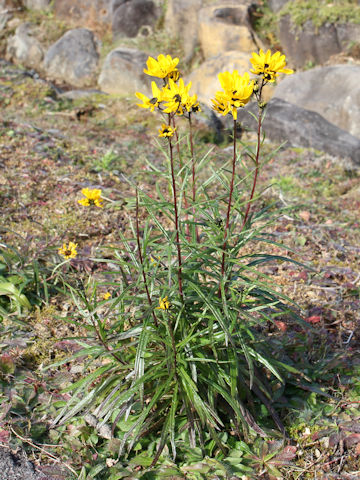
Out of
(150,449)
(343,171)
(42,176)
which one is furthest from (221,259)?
(343,171)

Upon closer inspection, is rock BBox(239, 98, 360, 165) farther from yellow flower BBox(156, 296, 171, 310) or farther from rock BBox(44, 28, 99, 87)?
rock BBox(44, 28, 99, 87)

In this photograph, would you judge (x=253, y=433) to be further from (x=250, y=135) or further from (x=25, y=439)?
(x=250, y=135)

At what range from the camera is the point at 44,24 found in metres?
13.0

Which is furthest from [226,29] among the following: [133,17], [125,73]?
[133,17]

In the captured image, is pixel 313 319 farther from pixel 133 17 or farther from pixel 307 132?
pixel 133 17

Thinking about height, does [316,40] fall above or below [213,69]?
above

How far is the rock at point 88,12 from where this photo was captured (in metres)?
12.6

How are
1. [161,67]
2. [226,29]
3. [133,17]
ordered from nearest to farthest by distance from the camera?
[161,67] < [226,29] < [133,17]

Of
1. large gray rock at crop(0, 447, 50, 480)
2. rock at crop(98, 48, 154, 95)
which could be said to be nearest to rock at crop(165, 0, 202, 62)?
rock at crop(98, 48, 154, 95)

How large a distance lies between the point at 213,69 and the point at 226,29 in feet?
4.50

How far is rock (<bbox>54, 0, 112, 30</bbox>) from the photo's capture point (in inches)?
496

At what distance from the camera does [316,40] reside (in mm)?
9883

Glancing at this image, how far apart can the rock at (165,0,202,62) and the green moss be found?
2105 millimetres

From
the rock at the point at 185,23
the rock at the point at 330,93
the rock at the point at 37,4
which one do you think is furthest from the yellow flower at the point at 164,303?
the rock at the point at 37,4
